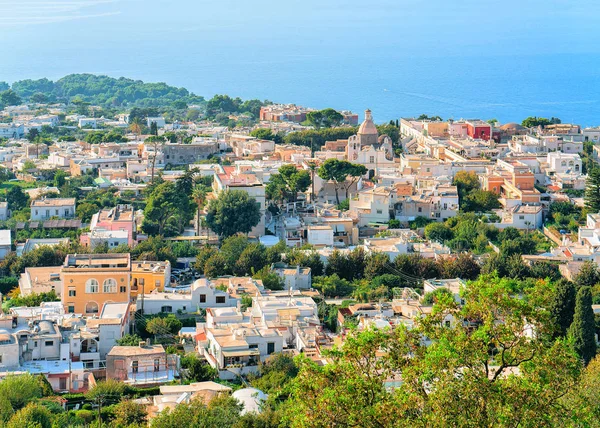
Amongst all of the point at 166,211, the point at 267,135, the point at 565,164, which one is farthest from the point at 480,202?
the point at 267,135

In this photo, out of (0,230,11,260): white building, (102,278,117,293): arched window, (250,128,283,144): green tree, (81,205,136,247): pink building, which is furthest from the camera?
(250,128,283,144): green tree

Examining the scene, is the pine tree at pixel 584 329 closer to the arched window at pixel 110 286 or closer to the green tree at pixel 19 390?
the arched window at pixel 110 286

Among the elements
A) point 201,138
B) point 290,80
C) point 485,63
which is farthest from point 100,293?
point 485,63

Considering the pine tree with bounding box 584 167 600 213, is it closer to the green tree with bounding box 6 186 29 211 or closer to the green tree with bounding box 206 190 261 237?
the green tree with bounding box 206 190 261 237

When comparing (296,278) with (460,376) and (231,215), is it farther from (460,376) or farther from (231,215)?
(460,376)

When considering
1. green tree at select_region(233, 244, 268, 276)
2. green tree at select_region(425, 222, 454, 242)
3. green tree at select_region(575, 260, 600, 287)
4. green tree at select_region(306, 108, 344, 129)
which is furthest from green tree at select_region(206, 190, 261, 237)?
green tree at select_region(306, 108, 344, 129)
